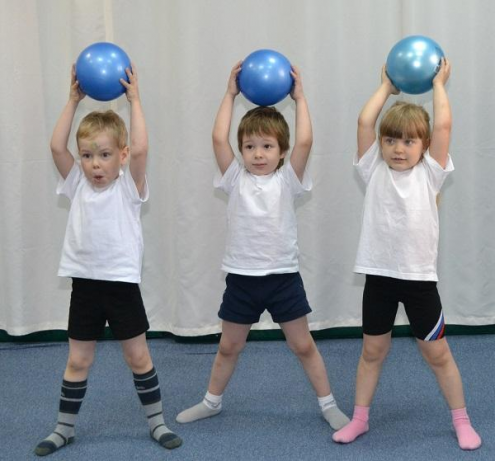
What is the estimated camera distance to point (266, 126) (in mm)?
2699

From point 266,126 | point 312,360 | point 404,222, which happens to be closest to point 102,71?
point 266,126

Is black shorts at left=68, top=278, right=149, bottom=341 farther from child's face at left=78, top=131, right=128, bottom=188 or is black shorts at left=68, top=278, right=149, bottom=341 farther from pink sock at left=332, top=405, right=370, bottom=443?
pink sock at left=332, top=405, right=370, bottom=443

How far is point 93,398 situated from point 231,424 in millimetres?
631

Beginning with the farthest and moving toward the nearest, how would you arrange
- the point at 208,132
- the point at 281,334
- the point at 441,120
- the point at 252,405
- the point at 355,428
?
the point at 281,334
the point at 208,132
the point at 252,405
the point at 355,428
the point at 441,120

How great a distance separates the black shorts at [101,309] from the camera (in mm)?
2623

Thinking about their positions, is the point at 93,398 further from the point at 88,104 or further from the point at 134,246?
the point at 88,104

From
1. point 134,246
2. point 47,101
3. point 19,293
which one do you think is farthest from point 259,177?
point 19,293

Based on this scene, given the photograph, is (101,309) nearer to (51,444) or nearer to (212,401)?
(51,444)

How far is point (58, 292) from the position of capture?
3824 millimetres

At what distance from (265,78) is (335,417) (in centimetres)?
125

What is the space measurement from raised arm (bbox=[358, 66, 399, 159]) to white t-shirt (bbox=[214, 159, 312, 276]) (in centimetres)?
24

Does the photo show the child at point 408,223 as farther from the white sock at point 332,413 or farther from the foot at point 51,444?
the foot at point 51,444

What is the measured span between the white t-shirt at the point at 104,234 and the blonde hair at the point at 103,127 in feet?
0.39

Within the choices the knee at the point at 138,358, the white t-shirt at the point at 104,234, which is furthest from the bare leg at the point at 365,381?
the white t-shirt at the point at 104,234
